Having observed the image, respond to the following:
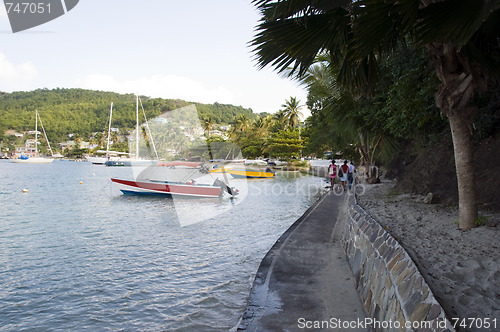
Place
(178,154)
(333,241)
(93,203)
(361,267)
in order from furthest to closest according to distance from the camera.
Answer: (178,154)
(93,203)
(333,241)
(361,267)

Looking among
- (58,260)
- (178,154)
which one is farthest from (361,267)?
(178,154)

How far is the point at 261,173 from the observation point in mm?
40531

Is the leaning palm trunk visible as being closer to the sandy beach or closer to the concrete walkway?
the sandy beach

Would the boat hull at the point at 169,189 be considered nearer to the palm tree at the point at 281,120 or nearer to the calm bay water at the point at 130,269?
the calm bay water at the point at 130,269

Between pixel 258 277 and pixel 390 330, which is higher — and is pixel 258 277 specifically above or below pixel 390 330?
below

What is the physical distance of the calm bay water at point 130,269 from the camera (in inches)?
240

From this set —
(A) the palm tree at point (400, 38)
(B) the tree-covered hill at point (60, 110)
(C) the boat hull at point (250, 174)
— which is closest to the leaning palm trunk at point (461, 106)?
(A) the palm tree at point (400, 38)

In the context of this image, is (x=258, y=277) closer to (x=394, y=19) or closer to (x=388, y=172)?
(x=394, y=19)

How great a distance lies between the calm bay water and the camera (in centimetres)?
609

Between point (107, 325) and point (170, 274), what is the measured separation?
8.01 feet

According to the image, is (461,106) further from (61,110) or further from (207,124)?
(61,110)

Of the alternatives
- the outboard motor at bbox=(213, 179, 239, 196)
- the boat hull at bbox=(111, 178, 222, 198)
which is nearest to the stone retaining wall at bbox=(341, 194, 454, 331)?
the outboard motor at bbox=(213, 179, 239, 196)

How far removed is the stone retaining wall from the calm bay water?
2.16m

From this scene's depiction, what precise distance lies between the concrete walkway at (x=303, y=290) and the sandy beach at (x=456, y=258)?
1.17 meters
